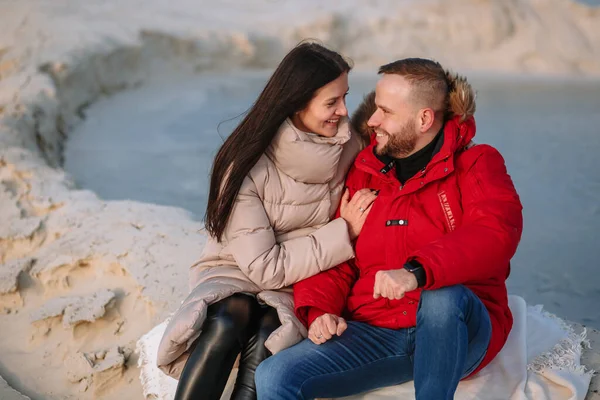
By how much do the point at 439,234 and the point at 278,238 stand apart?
583 millimetres

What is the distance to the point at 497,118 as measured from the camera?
7.95 meters

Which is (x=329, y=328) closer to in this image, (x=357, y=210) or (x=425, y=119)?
(x=357, y=210)

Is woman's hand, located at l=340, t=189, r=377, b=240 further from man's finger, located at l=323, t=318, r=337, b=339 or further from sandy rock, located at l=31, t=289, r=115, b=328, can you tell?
sandy rock, located at l=31, t=289, r=115, b=328

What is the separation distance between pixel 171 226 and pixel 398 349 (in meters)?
1.98

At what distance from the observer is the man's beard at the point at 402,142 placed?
2.54 meters

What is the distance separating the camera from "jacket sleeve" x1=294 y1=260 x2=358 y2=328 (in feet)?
8.18

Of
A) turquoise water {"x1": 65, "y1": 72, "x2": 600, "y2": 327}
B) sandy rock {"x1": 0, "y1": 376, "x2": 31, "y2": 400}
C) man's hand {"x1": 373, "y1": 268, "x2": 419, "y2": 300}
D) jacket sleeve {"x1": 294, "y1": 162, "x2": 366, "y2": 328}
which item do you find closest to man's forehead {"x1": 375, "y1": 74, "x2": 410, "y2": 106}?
jacket sleeve {"x1": 294, "y1": 162, "x2": 366, "y2": 328}

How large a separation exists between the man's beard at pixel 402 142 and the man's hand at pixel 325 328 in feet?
1.93

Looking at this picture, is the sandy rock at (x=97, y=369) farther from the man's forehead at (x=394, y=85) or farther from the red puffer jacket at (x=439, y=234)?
the man's forehead at (x=394, y=85)

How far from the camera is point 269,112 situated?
259cm

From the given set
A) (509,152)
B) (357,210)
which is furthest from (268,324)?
(509,152)

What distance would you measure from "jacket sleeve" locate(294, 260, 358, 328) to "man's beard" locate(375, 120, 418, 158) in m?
0.43

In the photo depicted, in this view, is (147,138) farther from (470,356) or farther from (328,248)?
(470,356)

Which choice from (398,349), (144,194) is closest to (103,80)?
(144,194)
